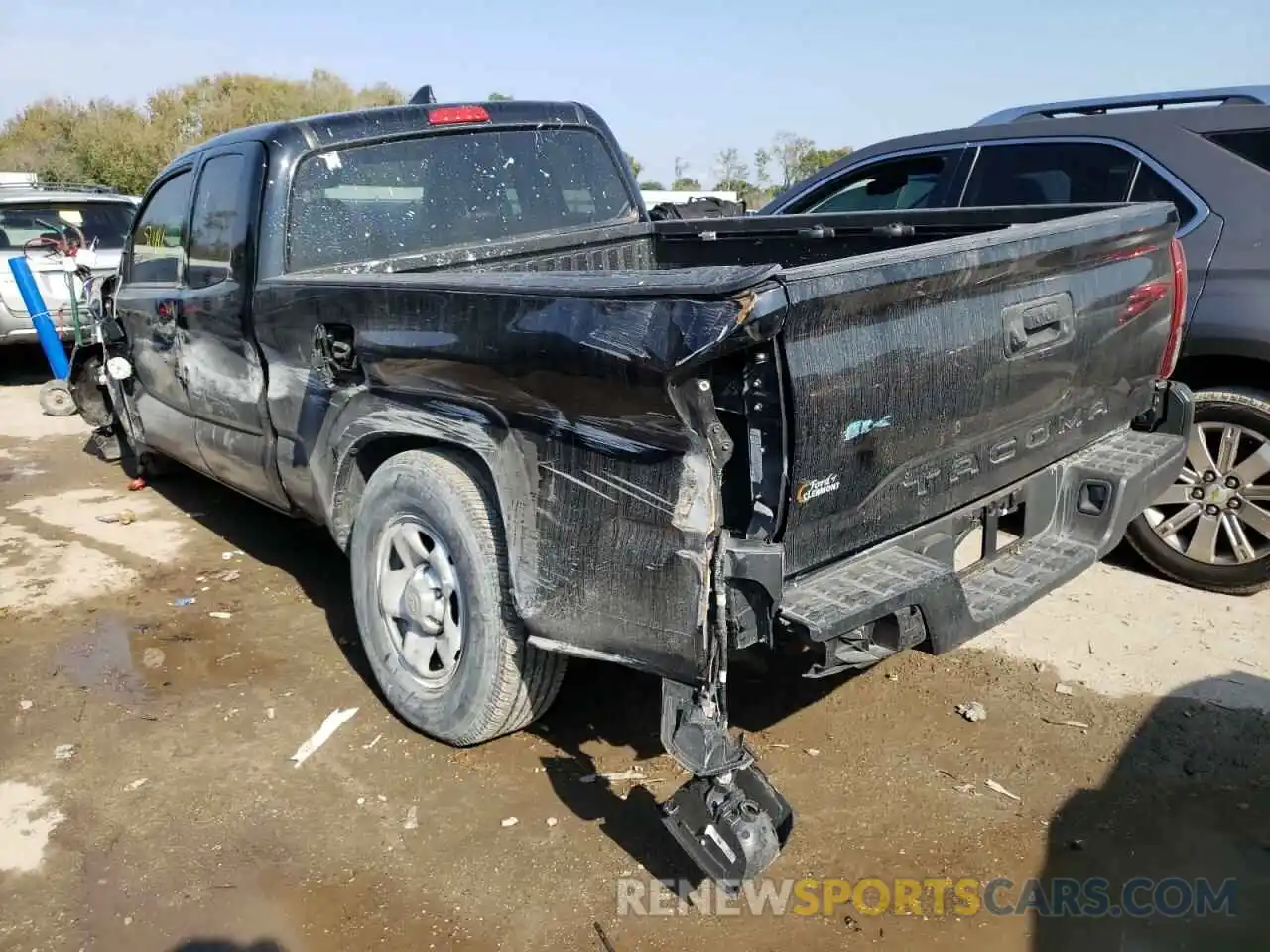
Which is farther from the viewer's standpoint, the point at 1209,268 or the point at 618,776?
the point at 1209,268

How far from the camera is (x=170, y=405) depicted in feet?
16.5

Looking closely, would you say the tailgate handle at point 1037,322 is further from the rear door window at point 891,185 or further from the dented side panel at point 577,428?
the rear door window at point 891,185

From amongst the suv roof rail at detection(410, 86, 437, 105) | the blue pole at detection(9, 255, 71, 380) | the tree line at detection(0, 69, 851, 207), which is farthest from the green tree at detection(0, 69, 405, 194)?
the suv roof rail at detection(410, 86, 437, 105)

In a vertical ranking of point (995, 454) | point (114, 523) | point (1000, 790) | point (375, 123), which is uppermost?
point (375, 123)

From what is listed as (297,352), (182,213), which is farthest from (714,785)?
(182,213)

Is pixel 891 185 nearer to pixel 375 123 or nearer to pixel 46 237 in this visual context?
pixel 375 123

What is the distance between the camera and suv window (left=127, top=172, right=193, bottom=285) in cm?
461

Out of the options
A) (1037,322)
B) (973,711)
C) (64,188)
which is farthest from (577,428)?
(64,188)

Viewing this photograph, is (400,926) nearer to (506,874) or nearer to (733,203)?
(506,874)

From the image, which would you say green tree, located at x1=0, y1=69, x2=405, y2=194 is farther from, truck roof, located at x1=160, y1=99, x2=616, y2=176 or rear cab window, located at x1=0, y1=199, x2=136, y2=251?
truck roof, located at x1=160, y1=99, x2=616, y2=176

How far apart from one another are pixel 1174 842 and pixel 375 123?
146 inches

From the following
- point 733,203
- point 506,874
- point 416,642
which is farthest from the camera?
point 733,203

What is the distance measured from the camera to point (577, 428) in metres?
2.43

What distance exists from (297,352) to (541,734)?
1622mm
